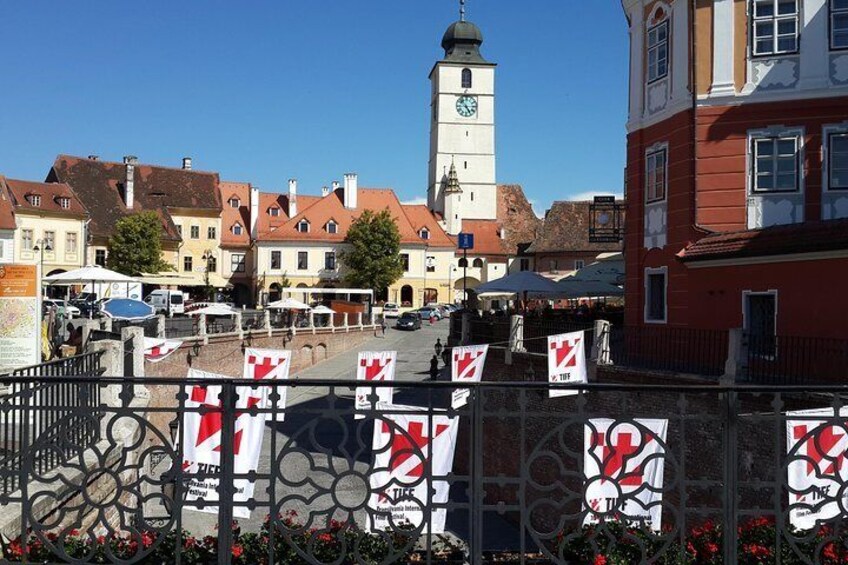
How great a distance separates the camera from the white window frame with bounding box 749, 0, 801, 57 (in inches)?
699

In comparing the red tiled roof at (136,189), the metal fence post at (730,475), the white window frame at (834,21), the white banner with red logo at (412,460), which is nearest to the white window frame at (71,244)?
the red tiled roof at (136,189)

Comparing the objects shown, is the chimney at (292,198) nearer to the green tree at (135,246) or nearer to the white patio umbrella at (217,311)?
the green tree at (135,246)

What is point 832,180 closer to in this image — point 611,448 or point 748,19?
point 748,19

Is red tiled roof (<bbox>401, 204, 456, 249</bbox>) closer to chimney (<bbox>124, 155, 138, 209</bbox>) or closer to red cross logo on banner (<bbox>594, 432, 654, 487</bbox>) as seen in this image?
chimney (<bbox>124, 155, 138, 209</bbox>)

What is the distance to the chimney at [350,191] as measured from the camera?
7681 centimetres

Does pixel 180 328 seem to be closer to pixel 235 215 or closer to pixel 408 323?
pixel 408 323

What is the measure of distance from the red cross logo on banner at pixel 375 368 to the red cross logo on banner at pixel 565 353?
11.4ft

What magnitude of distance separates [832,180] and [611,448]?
1500 centimetres

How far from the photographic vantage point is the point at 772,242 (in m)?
16.0

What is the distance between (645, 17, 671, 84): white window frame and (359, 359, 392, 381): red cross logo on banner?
941 cm

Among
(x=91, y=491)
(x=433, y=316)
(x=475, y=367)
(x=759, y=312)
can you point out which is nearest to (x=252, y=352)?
(x=475, y=367)

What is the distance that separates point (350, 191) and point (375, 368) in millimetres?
60855

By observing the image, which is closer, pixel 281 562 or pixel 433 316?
pixel 281 562

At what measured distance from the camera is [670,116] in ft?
63.5
